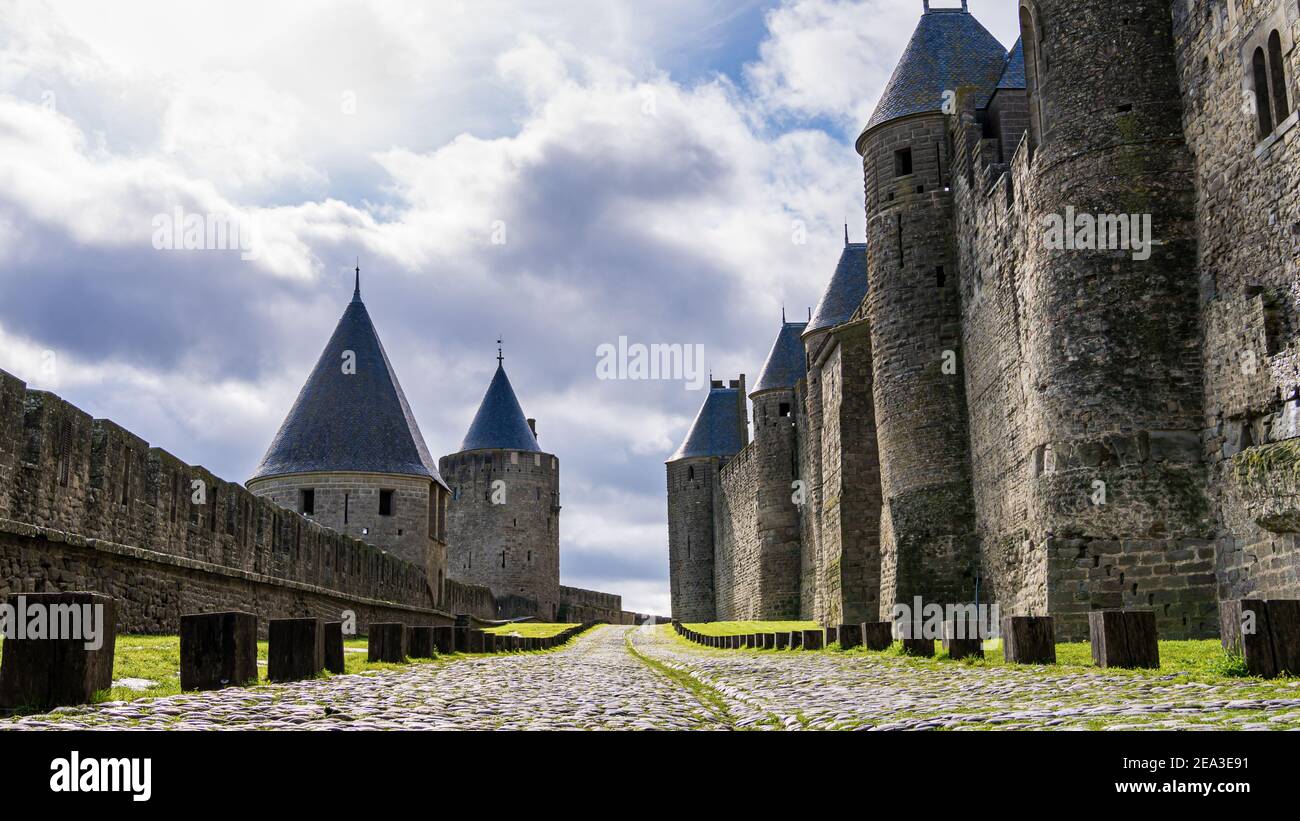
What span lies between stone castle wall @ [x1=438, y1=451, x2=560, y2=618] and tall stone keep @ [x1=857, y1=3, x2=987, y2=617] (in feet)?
109

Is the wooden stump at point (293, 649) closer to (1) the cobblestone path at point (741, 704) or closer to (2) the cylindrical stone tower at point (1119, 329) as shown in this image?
(1) the cobblestone path at point (741, 704)

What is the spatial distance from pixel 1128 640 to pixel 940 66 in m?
17.0

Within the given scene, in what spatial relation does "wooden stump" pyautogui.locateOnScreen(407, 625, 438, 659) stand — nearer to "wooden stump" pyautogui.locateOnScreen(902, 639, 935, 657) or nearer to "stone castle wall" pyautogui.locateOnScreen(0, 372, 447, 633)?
"stone castle wall" pyautogui.locateOnScreen(0, 372, 447, 633)

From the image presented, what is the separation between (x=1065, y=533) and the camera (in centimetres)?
1447

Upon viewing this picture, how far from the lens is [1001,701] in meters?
5.25

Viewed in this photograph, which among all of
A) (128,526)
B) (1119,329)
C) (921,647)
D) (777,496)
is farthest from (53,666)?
(777,496)

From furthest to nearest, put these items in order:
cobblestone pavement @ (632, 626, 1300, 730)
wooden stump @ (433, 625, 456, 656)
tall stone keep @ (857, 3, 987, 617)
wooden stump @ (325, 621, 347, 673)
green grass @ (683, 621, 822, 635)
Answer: green grass @ (683, 621, 822, 635) → tall stone keep @ (857, 3, 987, 617) → wooden stump @ (433, 625, 456, 656) → wooden stump @ (325, 621, 347, 673) → cobblestone pavement @ (632, 626, 1300, 730)

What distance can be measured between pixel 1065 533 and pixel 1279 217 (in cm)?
447

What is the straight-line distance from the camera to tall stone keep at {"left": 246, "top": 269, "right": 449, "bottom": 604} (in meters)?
33.8

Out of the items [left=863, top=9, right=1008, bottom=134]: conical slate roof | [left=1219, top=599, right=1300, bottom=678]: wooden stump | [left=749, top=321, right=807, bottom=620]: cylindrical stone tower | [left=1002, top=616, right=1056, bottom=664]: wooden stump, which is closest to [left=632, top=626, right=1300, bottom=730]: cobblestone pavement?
[left=1219, top=599, right=1300, bottom=678]: wooden stump
